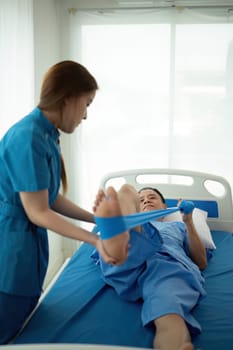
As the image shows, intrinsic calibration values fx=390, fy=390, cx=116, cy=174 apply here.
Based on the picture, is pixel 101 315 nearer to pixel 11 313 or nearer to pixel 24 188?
pixel 11 313

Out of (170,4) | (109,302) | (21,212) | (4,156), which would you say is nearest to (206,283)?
(109,302)

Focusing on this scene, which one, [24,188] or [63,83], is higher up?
[63,83]

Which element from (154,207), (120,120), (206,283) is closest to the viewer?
(206,283)

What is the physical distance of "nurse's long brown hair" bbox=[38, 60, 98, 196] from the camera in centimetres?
123

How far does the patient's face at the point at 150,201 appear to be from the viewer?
A: 2.31m

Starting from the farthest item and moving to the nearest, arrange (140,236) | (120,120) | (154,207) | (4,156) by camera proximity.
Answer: (120,120) → (154,207) → (140,236) → (4,156)

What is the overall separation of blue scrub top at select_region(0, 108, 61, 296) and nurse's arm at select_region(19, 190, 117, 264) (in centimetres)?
3

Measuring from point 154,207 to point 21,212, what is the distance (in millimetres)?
1136

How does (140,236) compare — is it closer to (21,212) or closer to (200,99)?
(21,212)

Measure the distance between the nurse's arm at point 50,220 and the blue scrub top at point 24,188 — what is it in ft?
0.09

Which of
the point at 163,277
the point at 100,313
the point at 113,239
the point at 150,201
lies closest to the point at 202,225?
the point at 150,201

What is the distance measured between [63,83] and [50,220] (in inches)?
17.0

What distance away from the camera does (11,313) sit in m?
1.35

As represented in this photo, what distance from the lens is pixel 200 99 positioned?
316cm
